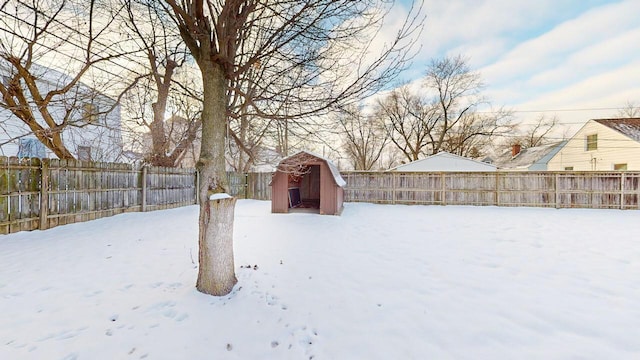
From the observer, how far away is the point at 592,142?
54.0ft

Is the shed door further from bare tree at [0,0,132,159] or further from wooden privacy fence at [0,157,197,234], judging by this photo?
Result: bare tree at [0,0,132,159]

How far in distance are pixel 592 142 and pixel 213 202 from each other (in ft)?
75.7

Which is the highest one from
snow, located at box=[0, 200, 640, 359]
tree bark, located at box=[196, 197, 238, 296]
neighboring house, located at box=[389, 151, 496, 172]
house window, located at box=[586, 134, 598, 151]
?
house window, located at box=[586, 134, 598, 151]

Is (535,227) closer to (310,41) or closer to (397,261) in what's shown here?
(397,261)

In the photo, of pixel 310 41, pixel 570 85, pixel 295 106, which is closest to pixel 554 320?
pixel 295 106

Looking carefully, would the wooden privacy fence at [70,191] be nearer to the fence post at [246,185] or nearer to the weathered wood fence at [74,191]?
the weathered wood fence at [74,191]

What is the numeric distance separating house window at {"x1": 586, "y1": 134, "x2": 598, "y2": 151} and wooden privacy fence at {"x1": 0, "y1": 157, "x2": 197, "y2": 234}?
23.8 m

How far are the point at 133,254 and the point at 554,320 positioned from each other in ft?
19.2

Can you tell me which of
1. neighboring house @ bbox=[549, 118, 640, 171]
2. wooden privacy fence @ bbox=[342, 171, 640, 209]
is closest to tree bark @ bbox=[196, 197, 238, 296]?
wooden privacy fence @ bbox=[342, 171, 640, 209]

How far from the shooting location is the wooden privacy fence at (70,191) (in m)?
5.14

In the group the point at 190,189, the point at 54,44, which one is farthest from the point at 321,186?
the point at 54,44

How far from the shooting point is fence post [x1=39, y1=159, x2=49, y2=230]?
221 inches

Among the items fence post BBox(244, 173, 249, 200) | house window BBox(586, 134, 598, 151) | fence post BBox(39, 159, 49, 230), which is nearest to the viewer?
fence post BBox(39, 159, 49, 230)

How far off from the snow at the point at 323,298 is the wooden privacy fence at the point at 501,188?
5103 mm
